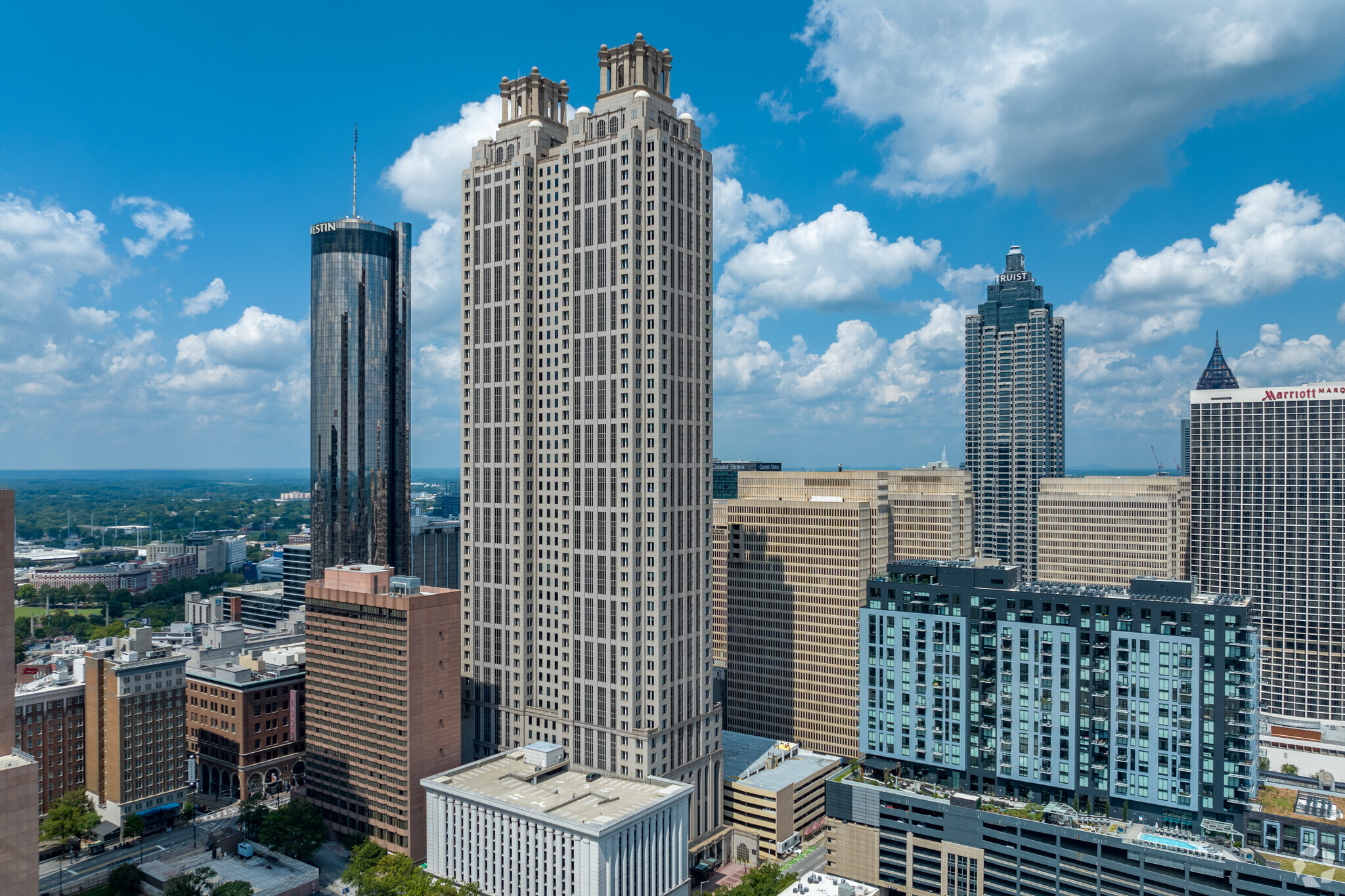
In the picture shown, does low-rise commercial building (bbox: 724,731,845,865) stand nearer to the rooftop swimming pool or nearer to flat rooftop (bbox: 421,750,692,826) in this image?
flat rooftop (bbox: 421,750,692,826)

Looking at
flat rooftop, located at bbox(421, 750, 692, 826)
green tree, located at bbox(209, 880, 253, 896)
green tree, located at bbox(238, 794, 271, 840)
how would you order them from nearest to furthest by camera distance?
green tree, located at bbox(209, 880, 253, 896), flat rooftop, located at bbox(421, 750, 692, 826), green tree, located at bbox(238, 794, 271, 840)

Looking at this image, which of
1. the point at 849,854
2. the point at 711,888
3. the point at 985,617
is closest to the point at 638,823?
the point at 711,888

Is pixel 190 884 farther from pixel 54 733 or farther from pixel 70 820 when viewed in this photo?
pixel 54 733

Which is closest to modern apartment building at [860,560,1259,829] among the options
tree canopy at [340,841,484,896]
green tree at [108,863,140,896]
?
tree canopy at [340,841,484,896]

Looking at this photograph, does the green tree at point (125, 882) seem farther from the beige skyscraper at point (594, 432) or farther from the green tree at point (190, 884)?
the beige skyscraper at point (594, 432)

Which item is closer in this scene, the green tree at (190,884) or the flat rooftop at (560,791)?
the green tree at (190,884)

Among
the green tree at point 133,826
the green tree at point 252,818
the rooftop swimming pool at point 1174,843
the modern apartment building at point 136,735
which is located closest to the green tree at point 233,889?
the green tree at point 252,818
